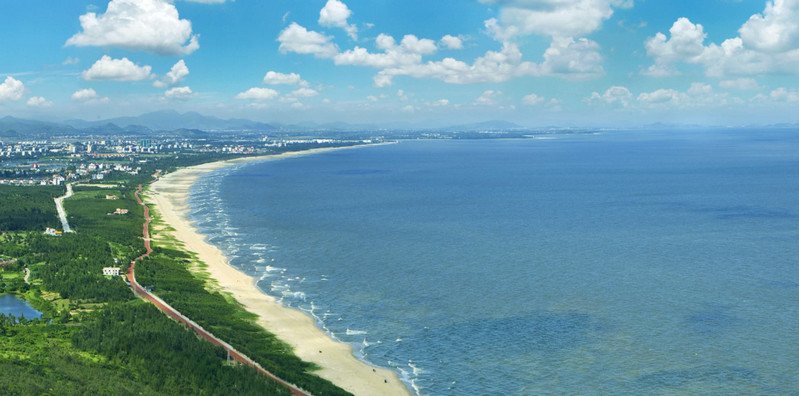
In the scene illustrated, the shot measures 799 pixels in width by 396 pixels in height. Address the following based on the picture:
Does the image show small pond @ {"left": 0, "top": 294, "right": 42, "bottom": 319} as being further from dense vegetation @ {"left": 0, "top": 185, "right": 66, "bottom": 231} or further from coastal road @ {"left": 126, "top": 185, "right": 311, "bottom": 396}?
dense vegetation @ {"left": 0, "top": 185, "right": 66, "bottom": 231}

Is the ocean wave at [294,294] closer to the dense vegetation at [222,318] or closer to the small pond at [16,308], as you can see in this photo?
the dense vegetation at [222,318]

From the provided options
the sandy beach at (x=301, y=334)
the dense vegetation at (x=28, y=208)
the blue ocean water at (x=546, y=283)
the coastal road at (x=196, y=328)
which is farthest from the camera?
the dense vegetation at (x=28, y=208)

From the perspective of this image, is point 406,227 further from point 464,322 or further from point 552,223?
point 464,322

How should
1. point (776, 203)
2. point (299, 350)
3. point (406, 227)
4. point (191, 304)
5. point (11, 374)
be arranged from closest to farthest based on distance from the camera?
point (11, 374) < point (299, 350) < point (191, 304) < point (406, 227) < point (776, 203)

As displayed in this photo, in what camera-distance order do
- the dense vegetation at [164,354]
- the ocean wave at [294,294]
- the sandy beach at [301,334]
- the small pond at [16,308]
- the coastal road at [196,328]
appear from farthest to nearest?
the ocean wave at [294,294] → the small pond at [16,308] → the sandy beach at [301,334] → the coastal road at [196,328] → the dense vegetation at [164,354]

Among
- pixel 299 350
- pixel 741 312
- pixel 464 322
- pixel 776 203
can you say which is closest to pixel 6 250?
pixel 299 350

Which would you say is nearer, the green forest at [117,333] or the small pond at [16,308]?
the green forest at [117,333]

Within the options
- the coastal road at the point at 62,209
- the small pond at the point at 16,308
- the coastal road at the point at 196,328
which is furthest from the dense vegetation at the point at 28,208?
the small pond at the point at 16,308
